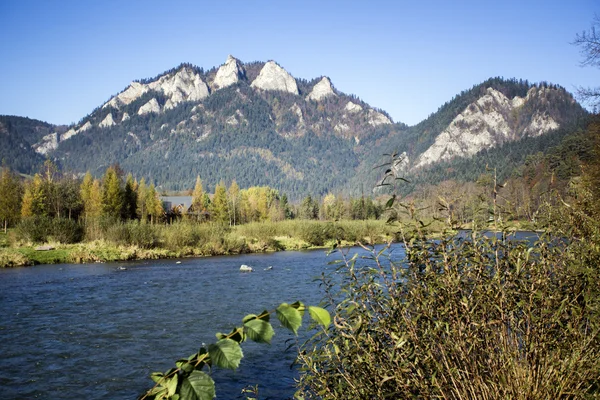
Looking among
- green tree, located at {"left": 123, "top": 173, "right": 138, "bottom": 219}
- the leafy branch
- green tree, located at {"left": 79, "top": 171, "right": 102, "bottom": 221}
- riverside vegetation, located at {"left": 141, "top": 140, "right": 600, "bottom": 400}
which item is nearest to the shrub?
green tree, located at {"left": 79, "top": 171, "right": 102, "bottom": 221}

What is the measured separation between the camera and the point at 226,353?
1.10 m

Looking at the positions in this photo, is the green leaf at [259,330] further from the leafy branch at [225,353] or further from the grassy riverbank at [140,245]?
the grassy riverbank at [140,245]

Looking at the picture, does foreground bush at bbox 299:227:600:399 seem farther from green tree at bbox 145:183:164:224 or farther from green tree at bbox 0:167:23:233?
green tree at bbox 145:183:164:224

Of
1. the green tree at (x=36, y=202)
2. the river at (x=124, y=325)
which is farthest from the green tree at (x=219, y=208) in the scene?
the river at (x=124, y=325)

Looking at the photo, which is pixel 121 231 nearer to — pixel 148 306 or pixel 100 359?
pixel 148 306

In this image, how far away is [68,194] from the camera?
52188 millimetres

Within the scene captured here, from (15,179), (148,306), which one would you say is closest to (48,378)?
(148,306)

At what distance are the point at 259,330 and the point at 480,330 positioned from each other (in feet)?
8.35

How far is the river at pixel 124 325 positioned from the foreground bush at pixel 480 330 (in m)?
1.14

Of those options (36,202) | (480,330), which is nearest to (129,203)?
(36,202)

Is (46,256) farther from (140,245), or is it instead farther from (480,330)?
(480,330)

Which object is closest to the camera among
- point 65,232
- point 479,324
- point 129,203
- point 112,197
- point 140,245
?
A: point 479,324

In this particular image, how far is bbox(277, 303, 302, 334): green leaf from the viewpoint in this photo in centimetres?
113

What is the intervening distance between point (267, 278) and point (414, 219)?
754 inches
